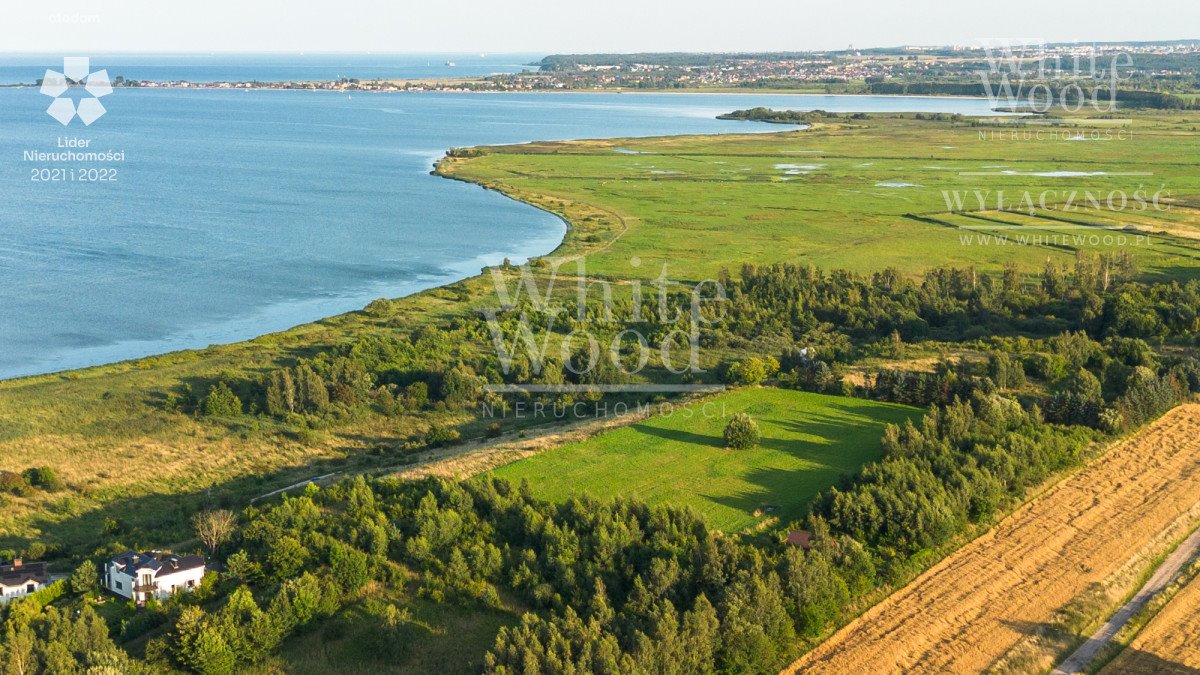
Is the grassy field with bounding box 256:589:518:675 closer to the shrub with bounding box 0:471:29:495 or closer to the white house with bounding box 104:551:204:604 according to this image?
the white house with bounding box 104:551:204:604

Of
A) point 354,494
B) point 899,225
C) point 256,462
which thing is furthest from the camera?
point 899,225

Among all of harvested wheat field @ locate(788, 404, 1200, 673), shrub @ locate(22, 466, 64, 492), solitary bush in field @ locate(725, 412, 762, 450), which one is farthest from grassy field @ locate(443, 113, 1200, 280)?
shrub @ locate(22, 466, 64, 492)

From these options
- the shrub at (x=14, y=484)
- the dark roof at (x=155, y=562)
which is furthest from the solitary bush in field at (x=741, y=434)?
the shrub at (x=14, y=484)

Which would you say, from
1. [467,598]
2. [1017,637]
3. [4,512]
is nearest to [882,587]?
[1017,637]

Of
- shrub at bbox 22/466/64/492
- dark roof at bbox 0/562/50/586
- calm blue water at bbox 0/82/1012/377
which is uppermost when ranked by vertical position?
calm blue water at bbox 0/82/1012/377

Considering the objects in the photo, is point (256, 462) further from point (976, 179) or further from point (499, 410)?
point (976, 179)

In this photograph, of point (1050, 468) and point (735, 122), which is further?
point (735, 122)
